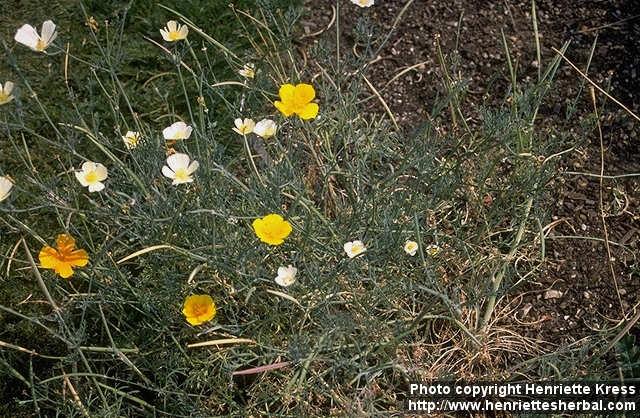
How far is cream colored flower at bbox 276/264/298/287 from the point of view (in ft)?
5.86

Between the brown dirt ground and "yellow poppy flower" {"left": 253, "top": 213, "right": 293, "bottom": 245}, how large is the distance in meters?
0.76

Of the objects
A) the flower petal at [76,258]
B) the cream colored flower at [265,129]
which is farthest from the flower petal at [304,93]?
the flower petal at [76,258]

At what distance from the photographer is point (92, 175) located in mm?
1844

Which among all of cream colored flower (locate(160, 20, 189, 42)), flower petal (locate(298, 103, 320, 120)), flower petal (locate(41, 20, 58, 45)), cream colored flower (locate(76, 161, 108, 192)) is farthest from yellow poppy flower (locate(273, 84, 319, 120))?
flower petal (locate(41, 20, 58, 45))

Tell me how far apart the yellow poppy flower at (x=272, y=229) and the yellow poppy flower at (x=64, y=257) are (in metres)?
0.41

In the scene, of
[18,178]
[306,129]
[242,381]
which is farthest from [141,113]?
[242,381]

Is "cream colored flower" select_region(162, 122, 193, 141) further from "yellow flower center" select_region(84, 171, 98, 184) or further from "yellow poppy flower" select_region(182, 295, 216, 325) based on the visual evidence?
"yellow poppy flower" select_region(182, 295, 216, 325)

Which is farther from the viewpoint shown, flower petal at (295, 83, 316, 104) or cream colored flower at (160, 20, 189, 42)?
cream colored flower at (160, 20, 189, 42)

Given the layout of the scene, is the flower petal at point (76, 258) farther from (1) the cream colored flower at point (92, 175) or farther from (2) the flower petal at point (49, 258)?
(1) the cream colored flower at point (92, 175)

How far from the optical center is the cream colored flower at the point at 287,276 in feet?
5.86

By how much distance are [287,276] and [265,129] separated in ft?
1.18

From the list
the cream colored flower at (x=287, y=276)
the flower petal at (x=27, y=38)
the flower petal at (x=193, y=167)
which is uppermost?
the flower petal at (x=27, y=38)

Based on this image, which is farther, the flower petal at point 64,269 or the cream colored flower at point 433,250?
the cream colored flower at point 433,250

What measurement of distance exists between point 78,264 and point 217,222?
0.35m
